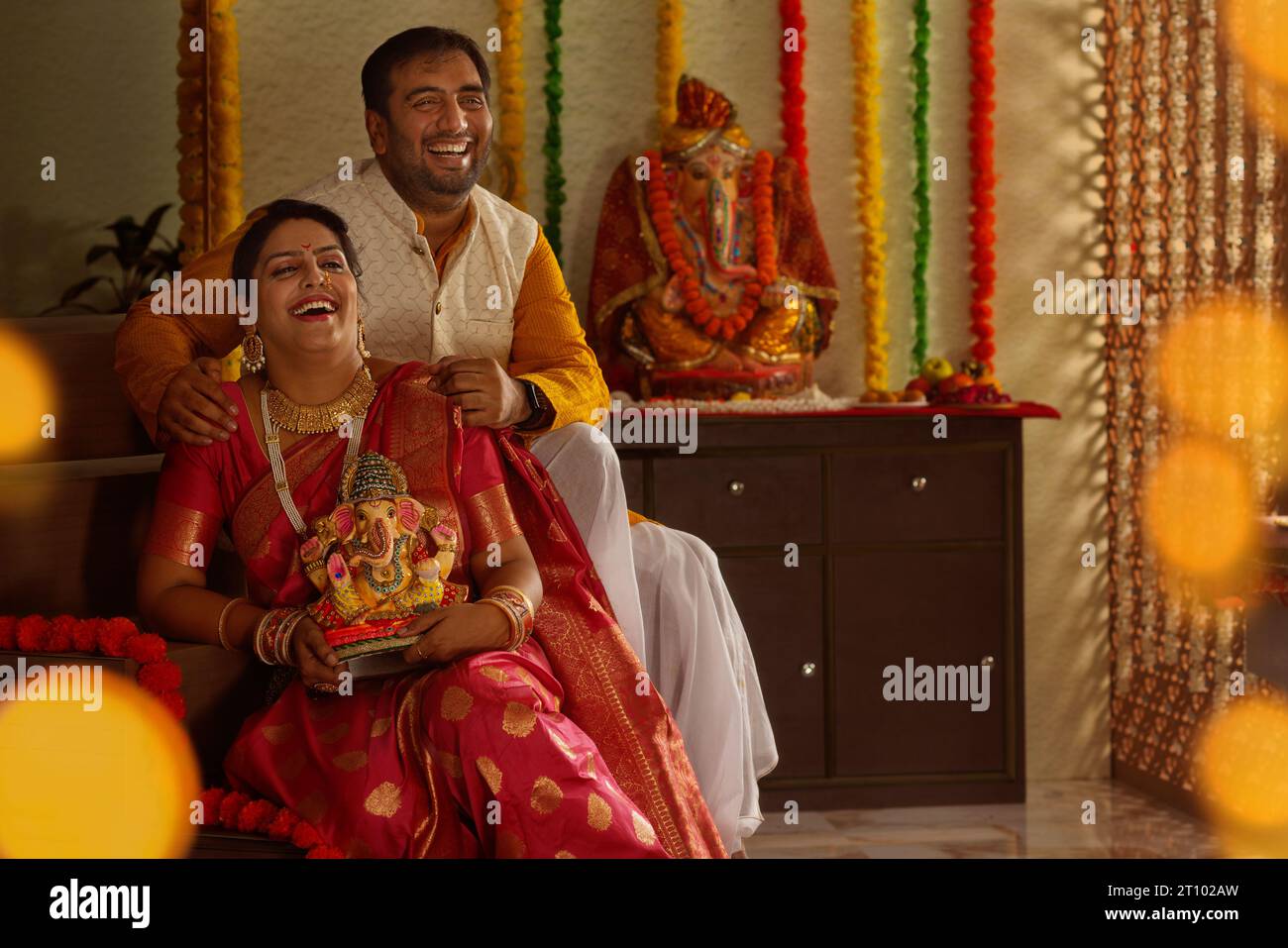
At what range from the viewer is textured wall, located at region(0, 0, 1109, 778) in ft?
15.9

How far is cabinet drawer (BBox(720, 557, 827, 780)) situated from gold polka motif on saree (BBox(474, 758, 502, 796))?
2223 millimetres

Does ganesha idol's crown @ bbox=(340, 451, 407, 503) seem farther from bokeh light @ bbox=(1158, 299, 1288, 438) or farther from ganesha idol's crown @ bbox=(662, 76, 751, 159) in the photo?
bokeh light @ bbox=(1158, 299, 1288, 438)

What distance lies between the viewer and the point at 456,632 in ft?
7.93

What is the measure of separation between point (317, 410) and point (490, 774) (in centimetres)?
74

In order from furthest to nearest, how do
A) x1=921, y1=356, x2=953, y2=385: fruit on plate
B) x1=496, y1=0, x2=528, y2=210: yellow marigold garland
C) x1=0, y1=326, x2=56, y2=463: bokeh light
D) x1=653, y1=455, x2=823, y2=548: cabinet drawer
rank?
x1=496, y1=0, x2=528, y2=210: yellow marigold garland, x1=921, y1=356, x2=953, y2=385: fruit on plate, x1=653, y1=455, x2=823, y2=548: cabinet drawer, x1=0, y1=326, x2=56, y2=463: bokeh light

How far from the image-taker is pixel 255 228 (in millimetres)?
2639

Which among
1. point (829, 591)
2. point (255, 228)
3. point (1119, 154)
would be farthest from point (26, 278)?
point (1119, 154)

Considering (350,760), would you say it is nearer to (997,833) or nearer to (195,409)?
(195,409)

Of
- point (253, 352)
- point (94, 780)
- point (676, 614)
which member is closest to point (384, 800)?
point (94, 780)

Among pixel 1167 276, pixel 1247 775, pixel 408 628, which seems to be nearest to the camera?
pixel 408 628

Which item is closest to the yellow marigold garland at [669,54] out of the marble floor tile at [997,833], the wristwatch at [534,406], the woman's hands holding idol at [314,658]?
the wristwatch at [534,406]

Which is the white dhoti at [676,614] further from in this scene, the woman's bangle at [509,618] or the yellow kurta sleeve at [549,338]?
the woman's bangle at [509,618]

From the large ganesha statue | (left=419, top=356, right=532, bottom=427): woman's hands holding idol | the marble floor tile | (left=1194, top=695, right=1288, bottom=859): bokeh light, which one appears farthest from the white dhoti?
(left=1194, top=695, right=1288, bottom=859): bokeh light
